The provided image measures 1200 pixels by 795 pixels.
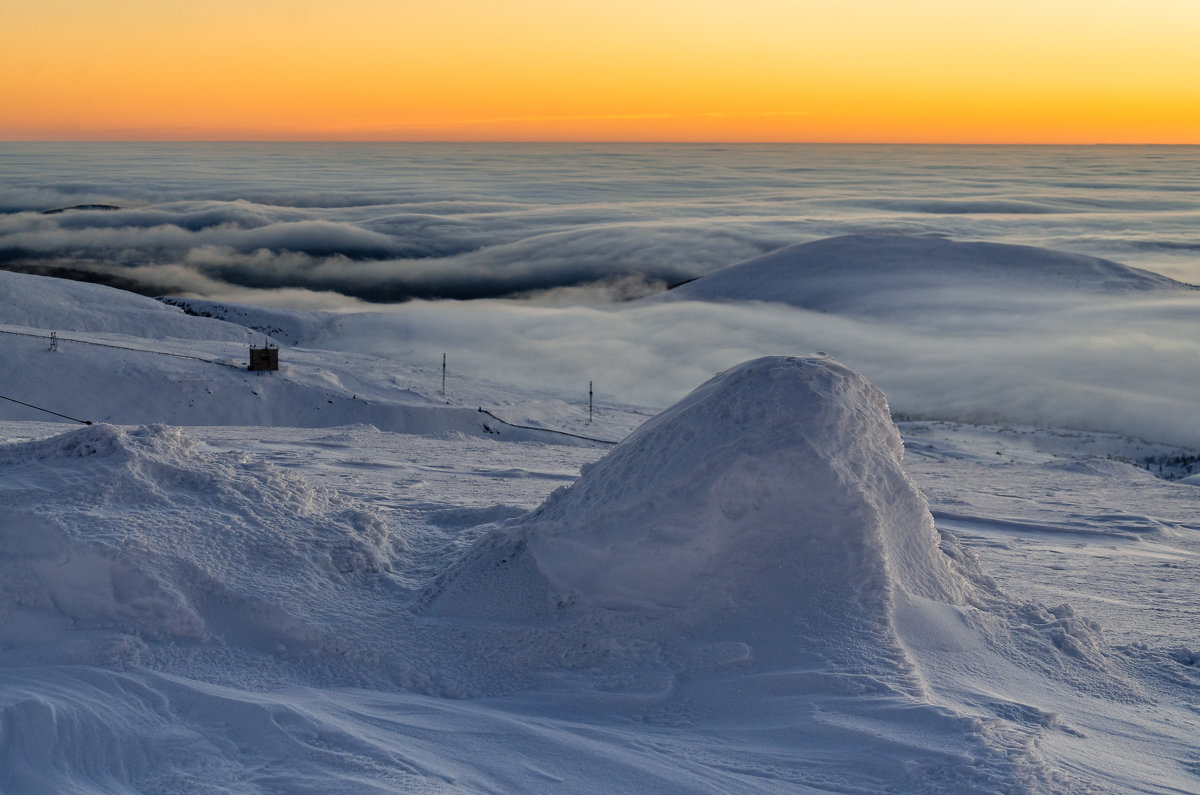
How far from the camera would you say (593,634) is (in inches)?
210

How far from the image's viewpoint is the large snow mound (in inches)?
205

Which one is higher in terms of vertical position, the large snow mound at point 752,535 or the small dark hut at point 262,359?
the large snow mound at point 752,535

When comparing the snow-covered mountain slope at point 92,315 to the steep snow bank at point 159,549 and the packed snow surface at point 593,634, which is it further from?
the packed snow surface at point 593,634

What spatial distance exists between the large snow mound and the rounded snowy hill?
37999 mm

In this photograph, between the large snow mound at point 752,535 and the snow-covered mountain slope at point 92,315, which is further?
the snow-covered mountain slope at point 92,315

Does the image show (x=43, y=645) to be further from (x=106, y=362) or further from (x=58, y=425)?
(x=106, y=362)

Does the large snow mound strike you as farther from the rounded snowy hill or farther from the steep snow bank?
the rounded snowy hill

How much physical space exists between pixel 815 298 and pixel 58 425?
35.3 m

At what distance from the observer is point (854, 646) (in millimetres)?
4938

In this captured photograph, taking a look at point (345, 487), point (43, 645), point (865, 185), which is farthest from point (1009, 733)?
point (865, 185)

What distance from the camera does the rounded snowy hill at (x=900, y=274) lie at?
4416 cm

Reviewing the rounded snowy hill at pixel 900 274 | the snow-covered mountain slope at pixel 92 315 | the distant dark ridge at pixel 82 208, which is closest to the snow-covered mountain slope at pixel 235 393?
the snow-covered mountain slope at pixel 92 315

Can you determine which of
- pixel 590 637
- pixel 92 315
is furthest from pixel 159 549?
pixel 92 315

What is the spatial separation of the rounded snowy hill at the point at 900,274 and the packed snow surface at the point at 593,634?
124ft
